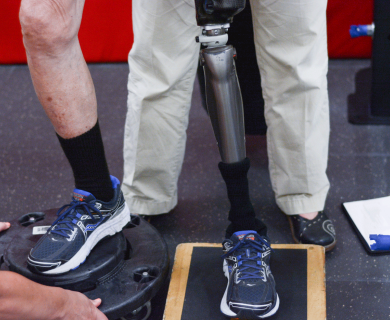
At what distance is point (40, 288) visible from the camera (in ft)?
2.93

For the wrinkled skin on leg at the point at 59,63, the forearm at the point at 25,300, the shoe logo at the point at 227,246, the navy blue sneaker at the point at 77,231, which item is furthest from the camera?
the shoe logo at the point at 227,246

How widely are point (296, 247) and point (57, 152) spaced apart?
105cm

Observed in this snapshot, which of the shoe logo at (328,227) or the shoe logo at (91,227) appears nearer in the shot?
the shoe logo at (91,227)

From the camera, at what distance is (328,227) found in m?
1.40

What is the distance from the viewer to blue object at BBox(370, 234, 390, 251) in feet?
4.40

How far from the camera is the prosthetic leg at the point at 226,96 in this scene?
3.36ft

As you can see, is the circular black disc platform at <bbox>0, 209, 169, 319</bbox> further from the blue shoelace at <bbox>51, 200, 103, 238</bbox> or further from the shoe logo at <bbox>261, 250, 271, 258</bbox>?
the shoe logo at <bbox>261, 250, 271, 258</bbox>

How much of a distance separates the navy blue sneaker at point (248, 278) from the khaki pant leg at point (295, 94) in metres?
0.26

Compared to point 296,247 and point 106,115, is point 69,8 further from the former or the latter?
point 106,115

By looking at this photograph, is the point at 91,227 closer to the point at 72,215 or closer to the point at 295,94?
the point at 72,215

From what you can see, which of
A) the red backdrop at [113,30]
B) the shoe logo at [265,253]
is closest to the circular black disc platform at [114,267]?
the shoe logo at [265,253]

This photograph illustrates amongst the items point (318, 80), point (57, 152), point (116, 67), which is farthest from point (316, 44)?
point (116, 67)

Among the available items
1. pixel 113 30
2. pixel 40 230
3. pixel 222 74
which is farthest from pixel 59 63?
pixel 113 30

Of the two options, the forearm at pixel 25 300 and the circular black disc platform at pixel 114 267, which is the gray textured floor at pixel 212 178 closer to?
the circular black disc platform at pixel 114 267
